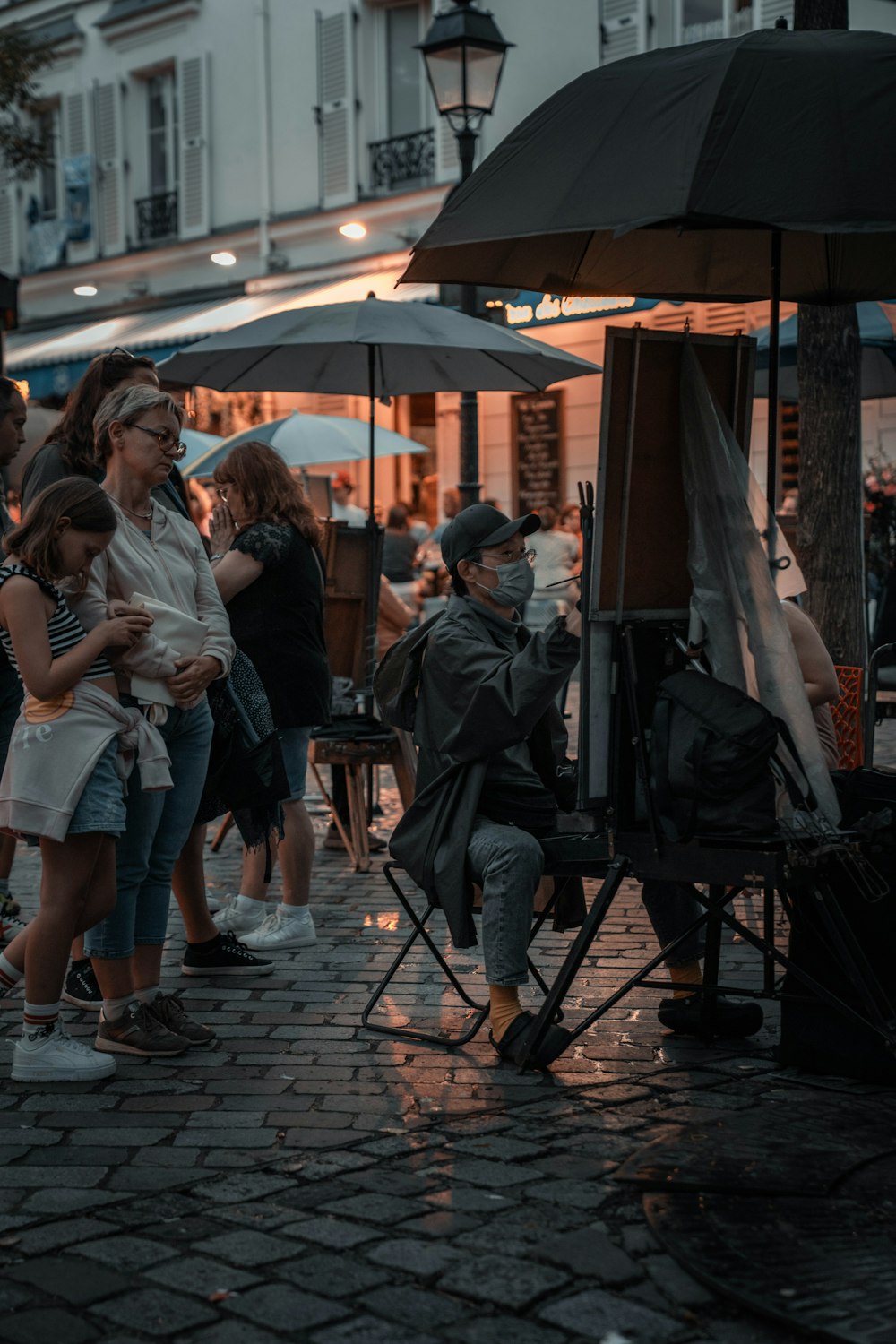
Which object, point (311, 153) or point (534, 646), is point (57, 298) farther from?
point (534, 646)

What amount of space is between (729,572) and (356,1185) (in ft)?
6.21

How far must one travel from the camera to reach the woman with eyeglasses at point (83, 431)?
17.7 feet

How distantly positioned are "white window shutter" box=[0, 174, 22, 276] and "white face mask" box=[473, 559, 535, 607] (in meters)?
24.5

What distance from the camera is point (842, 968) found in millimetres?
4395

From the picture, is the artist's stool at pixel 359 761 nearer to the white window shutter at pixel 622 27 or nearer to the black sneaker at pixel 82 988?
the black sneaker at pixel 82 988

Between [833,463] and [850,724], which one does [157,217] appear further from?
[850,724]

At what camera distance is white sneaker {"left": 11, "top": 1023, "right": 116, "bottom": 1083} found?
4.59 meters

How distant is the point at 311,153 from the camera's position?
2320 centimetres

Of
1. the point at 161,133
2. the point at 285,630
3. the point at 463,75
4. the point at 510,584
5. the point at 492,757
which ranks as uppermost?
the point at 161,133

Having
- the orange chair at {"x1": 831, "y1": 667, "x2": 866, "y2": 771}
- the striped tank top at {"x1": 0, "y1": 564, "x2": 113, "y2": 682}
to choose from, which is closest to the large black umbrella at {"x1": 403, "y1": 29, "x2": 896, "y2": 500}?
the striped tank top at {"x1": 0, "y1": 564, "x2": 113, "y2": 682}

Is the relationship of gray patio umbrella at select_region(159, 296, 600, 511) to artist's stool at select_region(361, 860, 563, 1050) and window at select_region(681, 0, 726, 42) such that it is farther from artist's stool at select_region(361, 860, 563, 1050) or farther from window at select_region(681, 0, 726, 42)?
window at select_region(681, 0, 726, 42)

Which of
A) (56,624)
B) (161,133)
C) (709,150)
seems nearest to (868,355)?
(709,150)

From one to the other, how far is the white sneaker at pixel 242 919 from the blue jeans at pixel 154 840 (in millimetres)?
1501

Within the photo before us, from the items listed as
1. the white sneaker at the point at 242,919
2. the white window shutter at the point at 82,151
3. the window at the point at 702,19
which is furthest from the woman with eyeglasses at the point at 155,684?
the white window shutter at the point at 82,151
